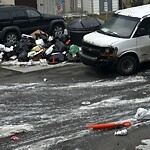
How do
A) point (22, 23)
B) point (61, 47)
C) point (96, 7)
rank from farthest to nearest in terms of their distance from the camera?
point (96, 7), point (22, 23), point (61, 47)

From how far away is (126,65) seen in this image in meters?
12.4

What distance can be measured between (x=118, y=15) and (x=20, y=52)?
166 inches

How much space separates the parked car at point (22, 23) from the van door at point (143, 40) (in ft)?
23.7

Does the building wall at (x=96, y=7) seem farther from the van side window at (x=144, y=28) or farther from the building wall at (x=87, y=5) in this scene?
the van side window at (x=144, y=28)

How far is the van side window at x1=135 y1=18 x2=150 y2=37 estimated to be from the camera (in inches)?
488

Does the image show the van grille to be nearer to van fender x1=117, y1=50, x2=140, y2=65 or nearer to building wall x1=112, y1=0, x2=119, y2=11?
van fender x1=117, y1=50, x2=140, y2=65

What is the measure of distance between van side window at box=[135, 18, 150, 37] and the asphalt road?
120cm

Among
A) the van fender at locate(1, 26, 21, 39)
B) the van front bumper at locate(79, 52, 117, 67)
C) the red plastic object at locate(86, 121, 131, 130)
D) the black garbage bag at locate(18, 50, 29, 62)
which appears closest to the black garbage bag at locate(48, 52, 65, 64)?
the black garbage bag at locate(18, 50, 29, 62)

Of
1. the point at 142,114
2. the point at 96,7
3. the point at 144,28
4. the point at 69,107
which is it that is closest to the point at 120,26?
the point at 144,28

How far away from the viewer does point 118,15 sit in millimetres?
13438

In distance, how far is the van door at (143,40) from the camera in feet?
40.6

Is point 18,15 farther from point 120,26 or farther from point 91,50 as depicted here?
point 91,50

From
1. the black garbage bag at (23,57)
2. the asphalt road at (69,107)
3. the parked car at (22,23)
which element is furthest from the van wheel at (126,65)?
the parked car at (22,23)

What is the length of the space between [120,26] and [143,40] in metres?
0.97
